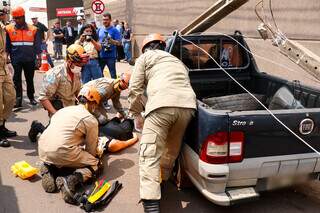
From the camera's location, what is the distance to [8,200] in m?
3.66

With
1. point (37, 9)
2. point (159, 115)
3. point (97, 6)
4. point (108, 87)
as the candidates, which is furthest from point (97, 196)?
point (37, 9)

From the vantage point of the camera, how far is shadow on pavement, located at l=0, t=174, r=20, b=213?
3472 mm

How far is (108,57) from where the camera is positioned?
24.5 ft

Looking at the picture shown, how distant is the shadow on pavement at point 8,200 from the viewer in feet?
11.4

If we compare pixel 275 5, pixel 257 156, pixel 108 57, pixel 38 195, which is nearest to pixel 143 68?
pixel 257 156

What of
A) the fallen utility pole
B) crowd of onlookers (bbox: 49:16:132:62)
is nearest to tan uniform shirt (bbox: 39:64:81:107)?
the fallen utility pole

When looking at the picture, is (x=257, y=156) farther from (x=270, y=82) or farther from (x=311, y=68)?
(x=270, y=82)

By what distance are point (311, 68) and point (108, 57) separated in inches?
199

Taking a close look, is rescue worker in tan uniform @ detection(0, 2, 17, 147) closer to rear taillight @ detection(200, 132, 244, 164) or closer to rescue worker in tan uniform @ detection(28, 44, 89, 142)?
rescue worker in tan uniform @ detection(28, 44, 89, 142)

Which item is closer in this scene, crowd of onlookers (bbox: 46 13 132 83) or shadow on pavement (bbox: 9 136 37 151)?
shadow on pavement (bbox: 9 136 37 151)

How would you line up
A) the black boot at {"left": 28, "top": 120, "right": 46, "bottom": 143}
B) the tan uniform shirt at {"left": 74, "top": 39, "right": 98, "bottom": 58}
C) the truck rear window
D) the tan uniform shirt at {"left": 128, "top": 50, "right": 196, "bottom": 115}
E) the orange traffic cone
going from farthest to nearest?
the orange traffic cone < the tan uniform shirt at {"left": 74, "top": 39, "right": 98, "bottom": 58} < the black boot at {"left": 28, "top": 120, "right": 46, "bottom": 143} < the truck rear window < the tan uniform shirt at {"left": 128, "top": 50, "right": 196, "bottom": 115}

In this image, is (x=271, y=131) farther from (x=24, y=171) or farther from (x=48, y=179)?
(x=24, y=171)

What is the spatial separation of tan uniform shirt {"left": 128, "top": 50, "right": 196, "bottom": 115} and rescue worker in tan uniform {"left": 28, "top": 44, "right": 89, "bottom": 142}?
149 cm

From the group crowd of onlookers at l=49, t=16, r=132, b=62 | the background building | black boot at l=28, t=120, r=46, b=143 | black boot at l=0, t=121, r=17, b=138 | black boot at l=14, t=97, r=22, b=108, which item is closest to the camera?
black boot at l=28, t=120, r=46, b=143
